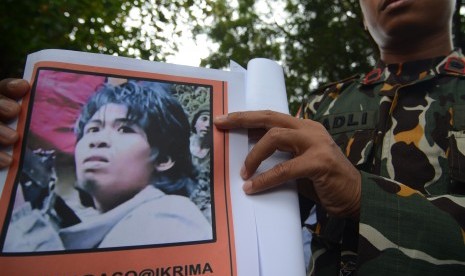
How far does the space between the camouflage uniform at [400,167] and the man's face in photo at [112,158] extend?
1.14 feet

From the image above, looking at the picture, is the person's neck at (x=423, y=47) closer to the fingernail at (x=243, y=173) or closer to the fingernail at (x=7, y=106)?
the fingernail at (x=243, y=173)

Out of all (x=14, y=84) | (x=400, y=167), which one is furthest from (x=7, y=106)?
(x=400, y=167)

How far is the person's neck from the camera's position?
3.19 ft

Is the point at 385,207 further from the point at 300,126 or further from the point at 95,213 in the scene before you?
the point at 95,213

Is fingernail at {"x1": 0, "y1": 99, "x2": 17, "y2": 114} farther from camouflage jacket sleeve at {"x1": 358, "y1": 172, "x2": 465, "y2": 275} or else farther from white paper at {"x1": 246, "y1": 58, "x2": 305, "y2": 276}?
camouflage jacket sleeve at {"x1": 358, "y1": 172, "x2": 465, "y2": 275}

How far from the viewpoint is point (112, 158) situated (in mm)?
514

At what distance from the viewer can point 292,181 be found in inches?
22.3

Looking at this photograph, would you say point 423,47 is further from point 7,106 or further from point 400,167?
point 7,106

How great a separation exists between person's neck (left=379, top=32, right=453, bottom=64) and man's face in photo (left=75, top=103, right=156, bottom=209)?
807mm

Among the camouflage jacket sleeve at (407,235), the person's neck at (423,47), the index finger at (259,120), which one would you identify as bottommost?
the camouflage jacket sleeve at (407,235)

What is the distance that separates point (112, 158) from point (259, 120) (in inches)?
9.1

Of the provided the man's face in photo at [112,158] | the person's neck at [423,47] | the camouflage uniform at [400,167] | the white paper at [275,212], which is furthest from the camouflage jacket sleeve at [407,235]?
the person's neck at [423,47]

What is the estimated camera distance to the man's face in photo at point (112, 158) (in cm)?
50

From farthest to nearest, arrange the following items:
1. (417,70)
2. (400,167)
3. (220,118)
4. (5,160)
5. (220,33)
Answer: (220,33)
(417,70)
(400,167)
(220,118)
(5,160)
